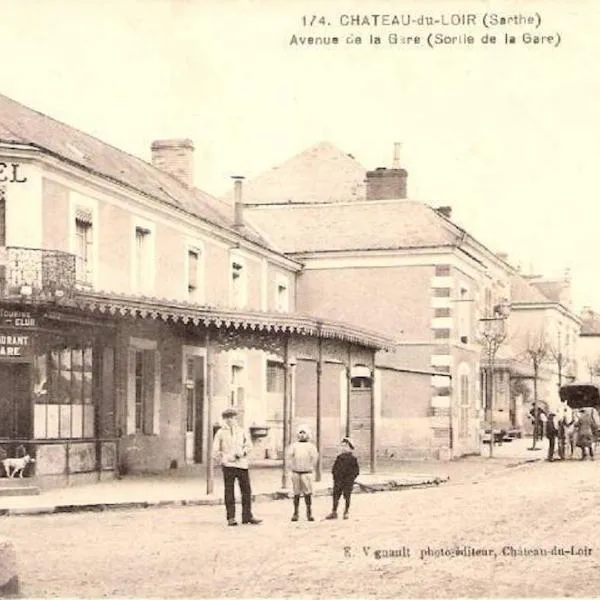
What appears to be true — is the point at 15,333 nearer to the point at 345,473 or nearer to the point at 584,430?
the point at 345,473

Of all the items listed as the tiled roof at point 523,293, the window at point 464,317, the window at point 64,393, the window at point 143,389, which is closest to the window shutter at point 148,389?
the window at point 143,389

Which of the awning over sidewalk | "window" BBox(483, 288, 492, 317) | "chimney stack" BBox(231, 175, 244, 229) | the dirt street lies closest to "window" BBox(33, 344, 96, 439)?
the awning over sidewalk

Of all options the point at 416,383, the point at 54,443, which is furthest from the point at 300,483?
the point at 416,383

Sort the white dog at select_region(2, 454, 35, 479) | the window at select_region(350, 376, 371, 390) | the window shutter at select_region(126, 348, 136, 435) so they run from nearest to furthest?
the white dog at select_region(2, 454, 35, 479) → the window shutter at select_region(126, 348, 136, 435) → the window at select_region(350, 376, 371, 390)

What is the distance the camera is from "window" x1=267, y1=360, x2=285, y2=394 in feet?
102

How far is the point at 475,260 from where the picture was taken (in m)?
33.7

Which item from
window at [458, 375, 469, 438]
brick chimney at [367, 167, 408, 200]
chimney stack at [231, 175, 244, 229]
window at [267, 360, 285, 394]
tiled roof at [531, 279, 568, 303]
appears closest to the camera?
chimney stack at [231, 175, 244, 229]

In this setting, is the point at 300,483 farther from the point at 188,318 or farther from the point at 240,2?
the point at 240,2

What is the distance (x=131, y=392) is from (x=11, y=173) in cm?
529

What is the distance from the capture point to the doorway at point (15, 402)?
1822 centimetres

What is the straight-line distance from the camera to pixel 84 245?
2150 centimetres

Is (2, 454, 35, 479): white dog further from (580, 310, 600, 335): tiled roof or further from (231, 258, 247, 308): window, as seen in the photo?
(580, 310, 600, 335): tiled roof

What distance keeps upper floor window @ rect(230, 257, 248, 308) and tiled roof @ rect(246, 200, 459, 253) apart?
3811 mm

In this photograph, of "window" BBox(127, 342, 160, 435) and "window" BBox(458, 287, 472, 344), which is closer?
"window" BBox(127, 342, 160, 435)
